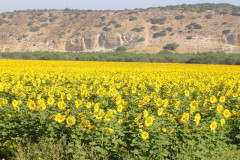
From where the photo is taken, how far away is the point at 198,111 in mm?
7086

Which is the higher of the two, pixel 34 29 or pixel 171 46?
pixel 34 29

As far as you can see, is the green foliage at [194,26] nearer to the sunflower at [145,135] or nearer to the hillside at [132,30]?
the hillside at [132,30]

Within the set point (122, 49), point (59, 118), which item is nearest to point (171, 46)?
point (122, 49)

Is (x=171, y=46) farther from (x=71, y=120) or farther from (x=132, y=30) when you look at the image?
(x=71, y=120)

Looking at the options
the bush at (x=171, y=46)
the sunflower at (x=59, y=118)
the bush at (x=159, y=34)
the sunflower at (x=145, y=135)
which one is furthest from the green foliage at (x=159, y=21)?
the sunflower at (x=145, y=135)

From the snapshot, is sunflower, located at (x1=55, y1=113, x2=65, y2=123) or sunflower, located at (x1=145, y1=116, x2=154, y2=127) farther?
sunflower, located at (x1=55, y1=113, x2=65, y2=123)

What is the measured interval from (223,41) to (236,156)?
63134mm

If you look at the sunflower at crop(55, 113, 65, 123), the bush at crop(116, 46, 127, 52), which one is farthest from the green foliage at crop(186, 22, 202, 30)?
the sunflower at crop(55, 113, 65, 123)

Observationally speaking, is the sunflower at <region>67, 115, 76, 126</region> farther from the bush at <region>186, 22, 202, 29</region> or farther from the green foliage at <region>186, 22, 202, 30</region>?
the bush at <region>186, 22, 202, 29</region>

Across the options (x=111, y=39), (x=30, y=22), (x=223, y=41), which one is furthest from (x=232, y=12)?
(x=30, y=22)

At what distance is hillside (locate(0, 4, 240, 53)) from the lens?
66.9 meters

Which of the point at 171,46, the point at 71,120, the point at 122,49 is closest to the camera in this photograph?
the point at 71,120

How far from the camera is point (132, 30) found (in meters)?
75.9

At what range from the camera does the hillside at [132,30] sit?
6688 centimetres
